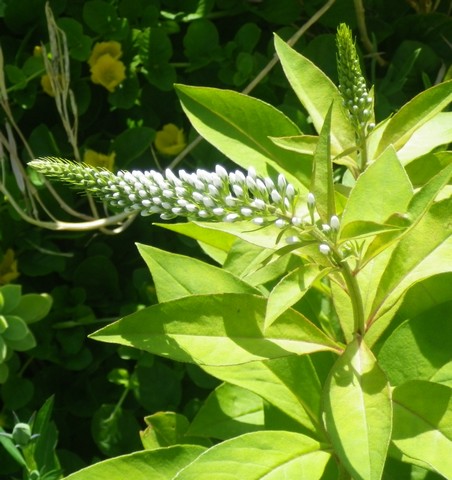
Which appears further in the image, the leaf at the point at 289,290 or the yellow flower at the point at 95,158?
the yellow flower at the point at 95,158

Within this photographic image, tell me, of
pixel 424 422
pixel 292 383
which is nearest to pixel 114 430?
pixel 292 383

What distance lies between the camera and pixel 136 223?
6.66 feet

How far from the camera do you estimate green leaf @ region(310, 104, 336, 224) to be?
1.05 metres

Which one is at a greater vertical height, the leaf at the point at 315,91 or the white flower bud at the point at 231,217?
the leaf at the point at 315,91

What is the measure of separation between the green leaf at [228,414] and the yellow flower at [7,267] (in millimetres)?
641

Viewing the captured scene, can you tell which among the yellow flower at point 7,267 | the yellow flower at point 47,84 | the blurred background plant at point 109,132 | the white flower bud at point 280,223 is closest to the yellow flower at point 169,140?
the blurred background plant at point 109,132

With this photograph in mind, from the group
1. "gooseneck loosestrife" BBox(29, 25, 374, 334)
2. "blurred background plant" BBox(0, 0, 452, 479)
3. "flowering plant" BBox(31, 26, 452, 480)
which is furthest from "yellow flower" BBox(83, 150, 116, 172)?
"gooseneck loosestrife" BBox(29, 25, 374, 334)

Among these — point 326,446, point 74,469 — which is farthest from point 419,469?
point 74,469

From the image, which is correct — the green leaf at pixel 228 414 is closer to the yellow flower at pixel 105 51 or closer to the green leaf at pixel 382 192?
the green leaf at pixel 382 192

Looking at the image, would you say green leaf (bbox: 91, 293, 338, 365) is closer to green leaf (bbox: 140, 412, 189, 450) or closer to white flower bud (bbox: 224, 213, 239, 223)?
white flower bud (bbox: 224, 213, 239, 223)

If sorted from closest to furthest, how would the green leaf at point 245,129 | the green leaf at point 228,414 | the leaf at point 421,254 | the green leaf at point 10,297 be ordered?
the leaf at point 421,254, the green leaf at point 245,129, the green leaf at point 228,414, the green leaf at point 10,297

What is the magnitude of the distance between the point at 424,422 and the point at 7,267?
3.68 ft

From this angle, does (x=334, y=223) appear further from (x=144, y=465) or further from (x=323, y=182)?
(x=144, y=465)

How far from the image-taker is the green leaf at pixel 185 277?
1347mm
